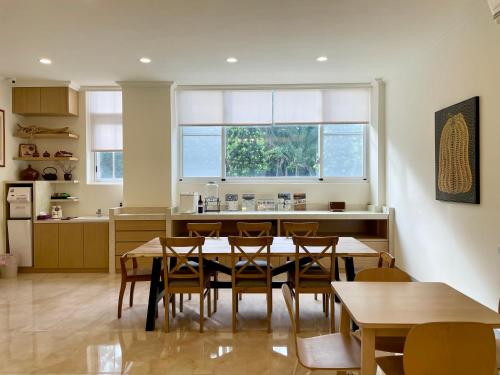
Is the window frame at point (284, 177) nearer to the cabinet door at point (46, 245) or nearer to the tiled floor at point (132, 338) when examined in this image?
the cabinet door at point (46, 245)

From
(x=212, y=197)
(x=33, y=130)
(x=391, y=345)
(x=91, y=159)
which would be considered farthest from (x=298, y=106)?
(x=391, y=345)

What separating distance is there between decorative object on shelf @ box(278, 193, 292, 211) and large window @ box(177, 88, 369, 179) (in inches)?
14.0

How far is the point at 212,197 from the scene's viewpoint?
618 centimetres

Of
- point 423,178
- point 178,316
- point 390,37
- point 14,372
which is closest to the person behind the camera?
point 14,372

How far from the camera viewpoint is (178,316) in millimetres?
3797

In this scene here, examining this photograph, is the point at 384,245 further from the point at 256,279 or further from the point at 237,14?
the point at 237,14

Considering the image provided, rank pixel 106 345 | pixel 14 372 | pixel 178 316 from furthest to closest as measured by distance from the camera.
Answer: pixel 178 316, pixel 106 345, pixel 14 372

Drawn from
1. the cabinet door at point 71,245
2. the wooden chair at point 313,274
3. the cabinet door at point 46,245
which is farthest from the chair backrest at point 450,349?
the cabinet door at point 46,245

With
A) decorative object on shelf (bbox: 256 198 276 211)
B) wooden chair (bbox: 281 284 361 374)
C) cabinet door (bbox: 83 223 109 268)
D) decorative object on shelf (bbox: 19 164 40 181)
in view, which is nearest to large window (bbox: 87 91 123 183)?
decorative object on shelf (bbox: 19 164 40 181)

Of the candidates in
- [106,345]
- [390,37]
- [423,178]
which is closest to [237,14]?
[390,37]

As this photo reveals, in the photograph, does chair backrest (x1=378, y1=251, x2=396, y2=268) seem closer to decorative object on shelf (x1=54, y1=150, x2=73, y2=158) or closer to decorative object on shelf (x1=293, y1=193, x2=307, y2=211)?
decorative object on shelf (x1=293, y1=193, x2=307, y2=211)

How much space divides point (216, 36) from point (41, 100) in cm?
332

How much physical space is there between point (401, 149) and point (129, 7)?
3760 mm

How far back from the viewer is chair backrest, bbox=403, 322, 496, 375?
152 cm
